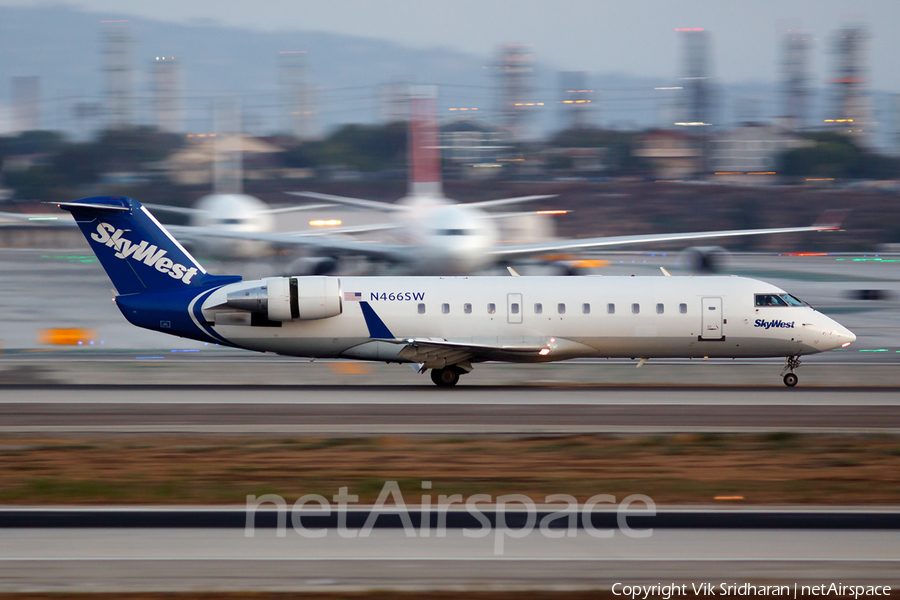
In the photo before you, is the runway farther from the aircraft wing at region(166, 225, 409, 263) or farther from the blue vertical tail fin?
the aircraft wing at region(166, 225, 409, 263)

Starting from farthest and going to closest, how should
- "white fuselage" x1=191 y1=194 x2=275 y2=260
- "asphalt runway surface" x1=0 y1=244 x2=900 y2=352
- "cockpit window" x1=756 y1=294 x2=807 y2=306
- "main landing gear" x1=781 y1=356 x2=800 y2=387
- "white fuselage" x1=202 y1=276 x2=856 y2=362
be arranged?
"white fuselage" x1=191 y1=194 x2=275 y2=260 → "asphalt runway surface" x1=0 y1=244 x2=900 y2=352 → "cockpit window" x1=756 y1=294 x2=807 y2=306 → "main landing gear" x1=781 y1=356 x2=800 y2=387 → "white fuselage" x1=202 y1=276 x2=856 y2=362

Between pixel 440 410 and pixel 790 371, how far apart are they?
33.1 feet

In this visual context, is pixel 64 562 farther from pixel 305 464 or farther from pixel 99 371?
pixel 99 371

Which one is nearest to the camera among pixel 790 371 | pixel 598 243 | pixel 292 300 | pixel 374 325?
pixel 292 300

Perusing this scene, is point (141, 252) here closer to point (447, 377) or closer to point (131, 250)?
point (131, 250)

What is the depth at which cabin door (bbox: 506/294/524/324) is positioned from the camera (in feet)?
80.6

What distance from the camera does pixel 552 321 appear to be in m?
24.6

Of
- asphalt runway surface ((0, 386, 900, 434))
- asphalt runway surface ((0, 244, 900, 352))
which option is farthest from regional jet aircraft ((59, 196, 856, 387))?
asphalt runway surface ((0, 244, 900, 352))

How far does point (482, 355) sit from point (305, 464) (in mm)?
9264

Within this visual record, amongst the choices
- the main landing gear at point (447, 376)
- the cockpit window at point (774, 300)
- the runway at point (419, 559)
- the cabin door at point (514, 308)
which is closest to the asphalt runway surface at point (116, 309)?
the cockpit window at point (774, 300)

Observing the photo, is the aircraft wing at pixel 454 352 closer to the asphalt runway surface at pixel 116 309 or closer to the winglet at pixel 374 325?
the winglet at pixel 374 325

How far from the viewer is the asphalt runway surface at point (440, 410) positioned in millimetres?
19094

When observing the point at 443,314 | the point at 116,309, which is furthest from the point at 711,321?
the point at 116,309

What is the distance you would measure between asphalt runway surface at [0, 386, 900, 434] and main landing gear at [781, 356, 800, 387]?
20.8 inches
